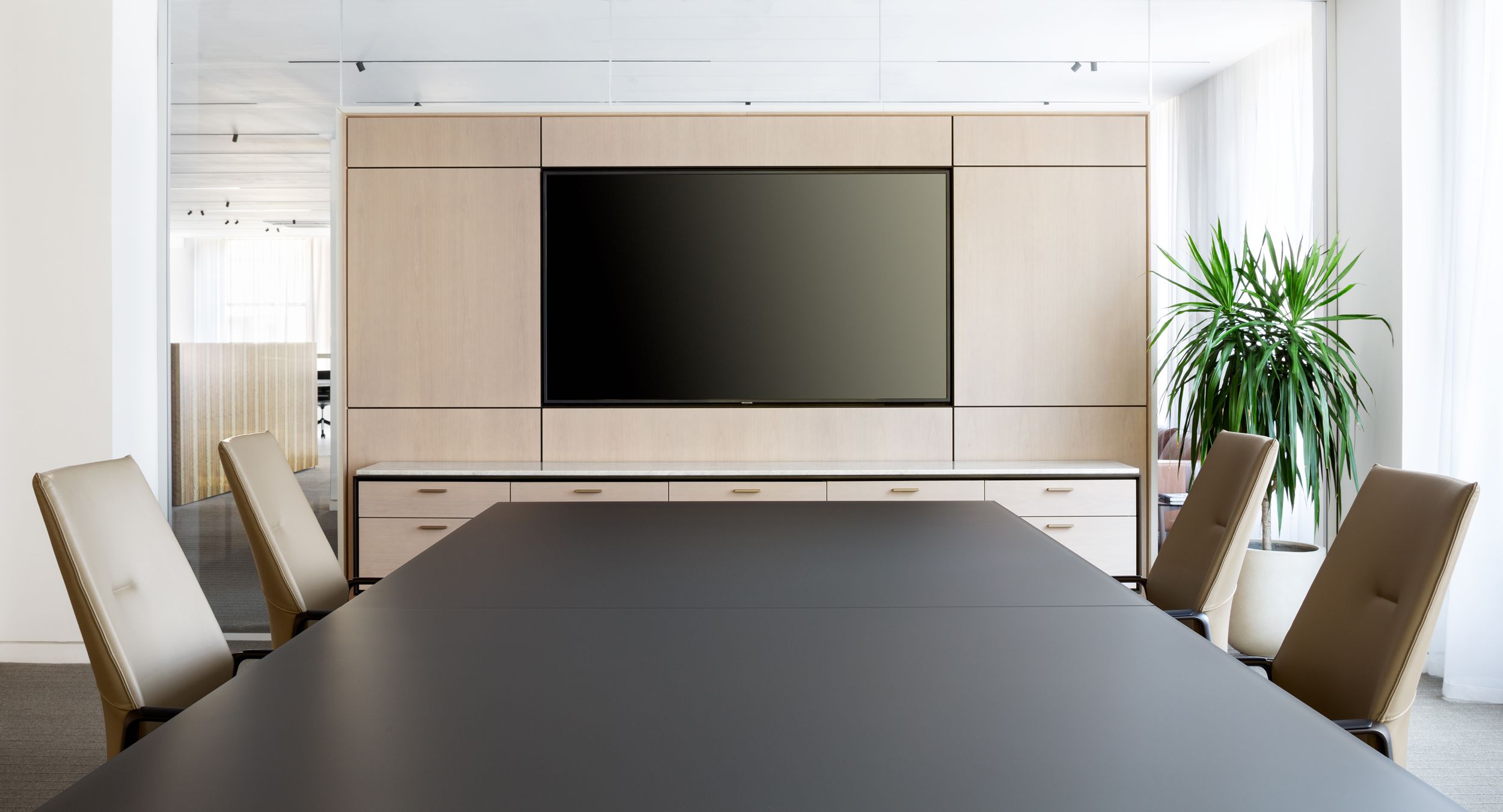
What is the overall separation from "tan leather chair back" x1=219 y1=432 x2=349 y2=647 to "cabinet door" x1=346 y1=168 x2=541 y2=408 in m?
1.67

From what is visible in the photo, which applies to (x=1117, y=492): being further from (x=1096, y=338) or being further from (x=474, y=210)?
(x=474, y=210)

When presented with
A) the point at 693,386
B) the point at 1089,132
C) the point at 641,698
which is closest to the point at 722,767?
the point at 641,698

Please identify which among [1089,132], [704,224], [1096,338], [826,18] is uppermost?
[826,18]

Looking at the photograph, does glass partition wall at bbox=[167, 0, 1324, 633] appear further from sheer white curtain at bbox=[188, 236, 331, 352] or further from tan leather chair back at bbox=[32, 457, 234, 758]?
tan leather chair back at bbox=[32, 457, 234, 758]

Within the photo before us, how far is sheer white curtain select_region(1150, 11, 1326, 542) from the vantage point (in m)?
4.50

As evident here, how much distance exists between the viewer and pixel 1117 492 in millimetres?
3996

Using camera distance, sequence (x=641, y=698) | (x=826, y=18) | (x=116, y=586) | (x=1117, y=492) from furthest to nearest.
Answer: (x=826, y=18) → (x=1117, y=492) → (x=116, y=586) → (x=641, y=698)

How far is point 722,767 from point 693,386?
134 inches

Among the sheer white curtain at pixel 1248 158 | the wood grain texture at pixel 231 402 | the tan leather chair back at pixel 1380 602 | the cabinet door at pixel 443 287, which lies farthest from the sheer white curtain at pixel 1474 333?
the wood grain texture at pixel 231 402

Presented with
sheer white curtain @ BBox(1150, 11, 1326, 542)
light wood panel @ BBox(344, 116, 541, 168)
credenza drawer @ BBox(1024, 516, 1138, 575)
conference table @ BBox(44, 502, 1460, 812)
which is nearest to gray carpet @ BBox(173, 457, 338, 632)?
light wood panel @ BBox(344, 116, 541, 168)

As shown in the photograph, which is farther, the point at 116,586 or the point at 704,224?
the point at 704,224

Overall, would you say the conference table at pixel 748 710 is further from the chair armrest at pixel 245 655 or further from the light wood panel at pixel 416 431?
the light wood panel at pixel 416 431

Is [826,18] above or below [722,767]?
above

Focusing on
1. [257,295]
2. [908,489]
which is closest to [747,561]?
[908,489]
